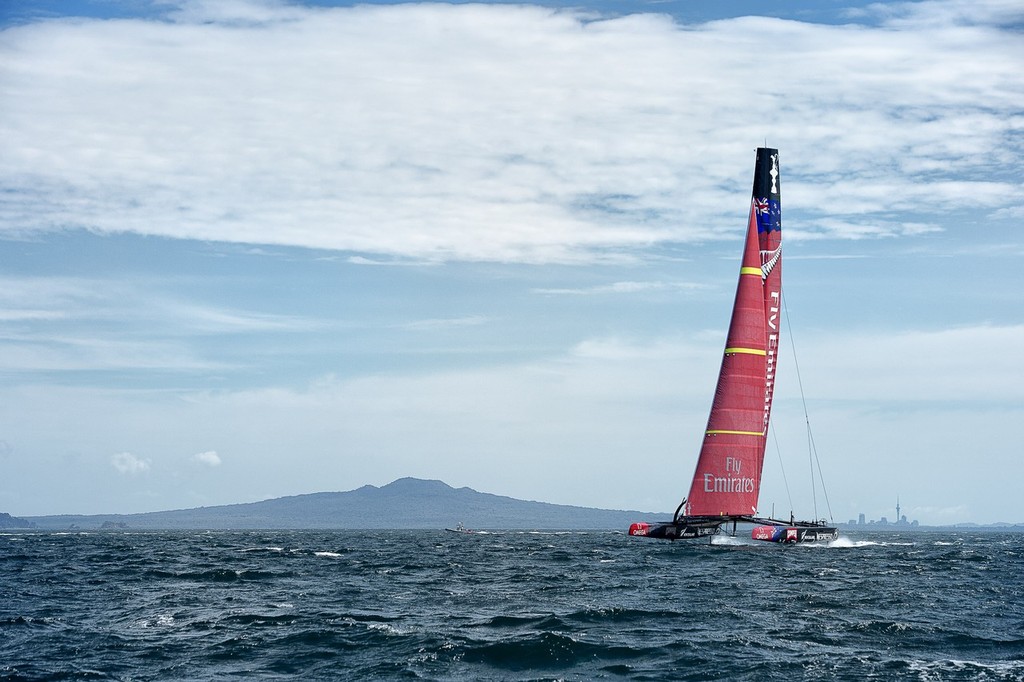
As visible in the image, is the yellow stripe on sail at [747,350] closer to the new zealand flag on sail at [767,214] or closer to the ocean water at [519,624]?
the new zealand flag on sail at [767,214]

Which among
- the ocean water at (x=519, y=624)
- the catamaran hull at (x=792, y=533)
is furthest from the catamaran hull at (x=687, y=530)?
the ocean water at (x=519, y=624)

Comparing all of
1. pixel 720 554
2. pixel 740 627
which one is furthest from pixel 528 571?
pixel 740 627

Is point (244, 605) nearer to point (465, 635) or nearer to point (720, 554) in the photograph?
point (465, 635)

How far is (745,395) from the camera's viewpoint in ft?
257

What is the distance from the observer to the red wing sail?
77375mm

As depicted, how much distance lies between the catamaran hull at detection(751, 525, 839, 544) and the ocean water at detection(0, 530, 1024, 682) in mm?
18392

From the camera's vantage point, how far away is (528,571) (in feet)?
187

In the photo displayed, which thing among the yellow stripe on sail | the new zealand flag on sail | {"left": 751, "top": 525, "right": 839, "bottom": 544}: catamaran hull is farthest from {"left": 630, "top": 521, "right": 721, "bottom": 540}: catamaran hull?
the new zealand flag on sail

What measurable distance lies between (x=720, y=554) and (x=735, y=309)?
21520 mm

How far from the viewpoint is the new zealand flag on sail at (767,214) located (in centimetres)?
8244

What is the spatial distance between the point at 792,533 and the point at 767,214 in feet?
85.4

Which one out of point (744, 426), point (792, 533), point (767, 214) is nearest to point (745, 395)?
point (744, 426)

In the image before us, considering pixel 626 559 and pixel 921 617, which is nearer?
pixel 921 617

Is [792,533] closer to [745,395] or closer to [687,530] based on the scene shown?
[687,530]
